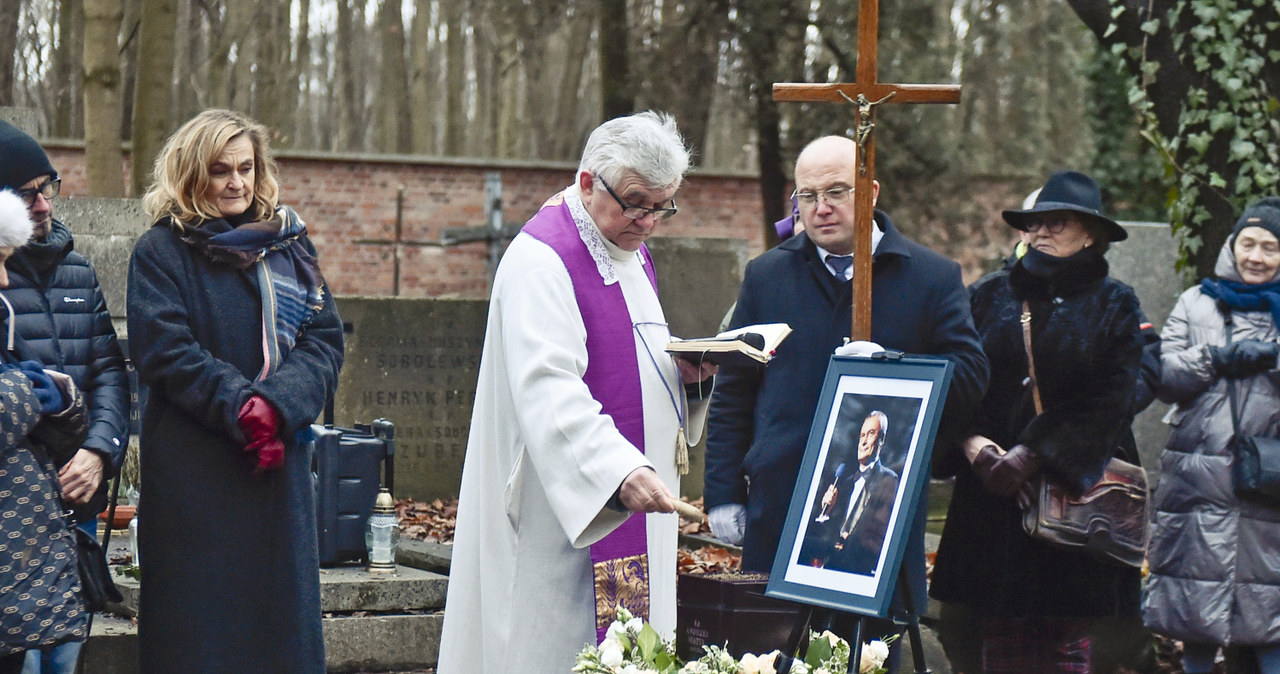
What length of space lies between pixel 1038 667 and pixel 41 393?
10.0ft

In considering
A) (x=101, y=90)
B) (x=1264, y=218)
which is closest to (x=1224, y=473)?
(x=1264, y=218)

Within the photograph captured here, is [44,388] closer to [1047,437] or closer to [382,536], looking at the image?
[382,536]

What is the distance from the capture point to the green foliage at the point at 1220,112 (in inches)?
278

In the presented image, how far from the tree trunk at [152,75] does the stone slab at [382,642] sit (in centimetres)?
724

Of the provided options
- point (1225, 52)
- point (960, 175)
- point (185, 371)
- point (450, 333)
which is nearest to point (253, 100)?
point (960, 175)

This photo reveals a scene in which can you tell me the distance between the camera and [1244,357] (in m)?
5.30

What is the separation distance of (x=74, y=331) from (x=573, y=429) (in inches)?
65.1

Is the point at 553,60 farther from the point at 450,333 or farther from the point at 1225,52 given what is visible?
the point at 1225,52

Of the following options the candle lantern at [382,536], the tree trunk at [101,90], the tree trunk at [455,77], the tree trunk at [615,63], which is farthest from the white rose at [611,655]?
the tree trunk at [455,77]

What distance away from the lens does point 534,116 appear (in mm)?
26531

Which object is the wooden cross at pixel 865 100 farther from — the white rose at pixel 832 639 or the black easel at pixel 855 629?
the white rose at pixel 832 639

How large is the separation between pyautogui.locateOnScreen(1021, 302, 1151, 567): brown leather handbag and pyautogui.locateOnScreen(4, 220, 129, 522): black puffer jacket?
2691 mm

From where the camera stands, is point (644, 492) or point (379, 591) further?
point (379, 591)

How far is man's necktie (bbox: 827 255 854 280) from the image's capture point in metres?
4.12
